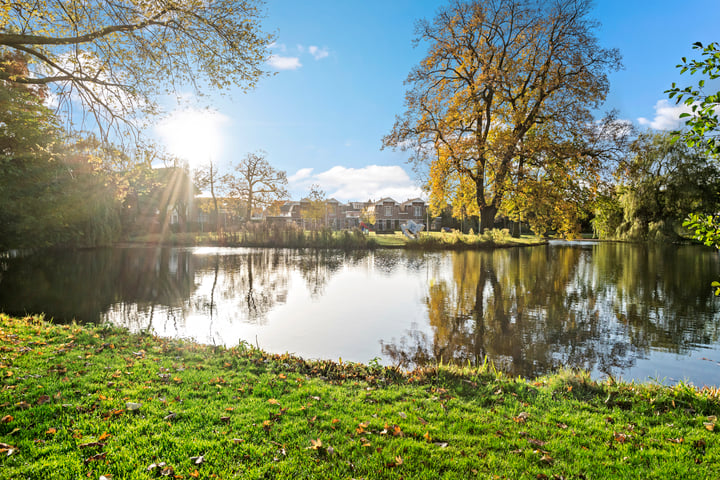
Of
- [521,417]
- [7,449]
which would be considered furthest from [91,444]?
[521,417]

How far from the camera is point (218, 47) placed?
7.10m

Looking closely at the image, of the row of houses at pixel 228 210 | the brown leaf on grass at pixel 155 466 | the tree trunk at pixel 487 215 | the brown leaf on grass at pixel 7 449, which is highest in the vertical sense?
the row of houses at pixel 228 210

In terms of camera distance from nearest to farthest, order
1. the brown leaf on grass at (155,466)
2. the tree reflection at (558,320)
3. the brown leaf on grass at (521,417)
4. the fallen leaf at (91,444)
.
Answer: the brown leaf on grass at (155,466)
the fallen leaf at (91,444)
the brown leaf on grass at (521,417)
the tree reflection at (558,320)

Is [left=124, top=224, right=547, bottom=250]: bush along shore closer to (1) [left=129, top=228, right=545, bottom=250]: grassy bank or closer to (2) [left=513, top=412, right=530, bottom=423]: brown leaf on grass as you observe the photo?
(1) [left=129, top=228, right=545, bottom=250]: grassy bank

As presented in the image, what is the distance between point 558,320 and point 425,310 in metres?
2.93

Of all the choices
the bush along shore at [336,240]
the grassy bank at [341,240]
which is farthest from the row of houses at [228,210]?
the grassy bank at [341,240]

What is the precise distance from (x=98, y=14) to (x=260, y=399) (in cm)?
714

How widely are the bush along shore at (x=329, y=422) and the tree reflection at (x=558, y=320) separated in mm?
1187

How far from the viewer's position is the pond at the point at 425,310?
6117 millimetres

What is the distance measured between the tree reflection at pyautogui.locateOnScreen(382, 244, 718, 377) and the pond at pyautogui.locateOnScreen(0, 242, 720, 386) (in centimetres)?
4

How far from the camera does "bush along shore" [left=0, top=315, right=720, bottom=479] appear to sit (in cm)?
277

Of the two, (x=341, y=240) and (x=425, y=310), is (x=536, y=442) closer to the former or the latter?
(x=425, y=310)

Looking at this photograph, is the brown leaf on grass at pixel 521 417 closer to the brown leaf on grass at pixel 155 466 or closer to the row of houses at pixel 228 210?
the brown leaf on grass at pixel 155 466

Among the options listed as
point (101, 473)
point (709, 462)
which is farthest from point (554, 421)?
point (101, 473)
